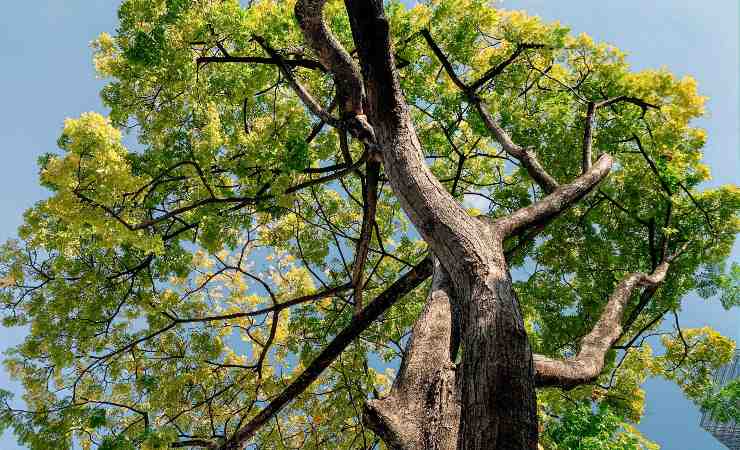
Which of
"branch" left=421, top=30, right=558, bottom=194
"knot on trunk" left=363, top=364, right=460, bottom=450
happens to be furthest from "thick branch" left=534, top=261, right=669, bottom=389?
"branch" left=421, top=30, right=558, bottom=194

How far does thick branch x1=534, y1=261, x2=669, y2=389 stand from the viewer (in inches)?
146

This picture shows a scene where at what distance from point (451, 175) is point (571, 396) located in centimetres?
424

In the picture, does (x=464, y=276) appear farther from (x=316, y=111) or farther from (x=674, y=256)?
(x=674, y=256)

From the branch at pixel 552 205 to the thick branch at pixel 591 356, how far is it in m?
1.06

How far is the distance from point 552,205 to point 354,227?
17.1 ft

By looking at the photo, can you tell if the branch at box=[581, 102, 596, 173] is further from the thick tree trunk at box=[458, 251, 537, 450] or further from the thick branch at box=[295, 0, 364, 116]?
the thick tree trunk at box=[458, 251, 537, 450]

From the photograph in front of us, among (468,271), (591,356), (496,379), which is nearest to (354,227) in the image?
(591,356)

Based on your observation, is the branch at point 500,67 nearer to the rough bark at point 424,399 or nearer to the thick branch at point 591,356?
the thick branch at point 591,356

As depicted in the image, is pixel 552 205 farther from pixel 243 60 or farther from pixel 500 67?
pixel 243 60

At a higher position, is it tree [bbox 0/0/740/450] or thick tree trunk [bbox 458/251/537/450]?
tree [bbox 0/0/740/450]

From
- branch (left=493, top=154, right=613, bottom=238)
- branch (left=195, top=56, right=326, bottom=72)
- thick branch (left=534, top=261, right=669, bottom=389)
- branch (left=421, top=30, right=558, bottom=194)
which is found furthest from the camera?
branch (left=195, top=56, right=326, bottom=72)

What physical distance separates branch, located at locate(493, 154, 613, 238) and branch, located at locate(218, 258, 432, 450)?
1.61m

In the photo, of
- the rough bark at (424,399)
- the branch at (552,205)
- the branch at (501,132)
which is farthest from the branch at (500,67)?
the rough bark at (424,399)

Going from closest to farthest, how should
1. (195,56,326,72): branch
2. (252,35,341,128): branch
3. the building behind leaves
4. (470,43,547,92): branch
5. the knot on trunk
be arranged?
1. the knot on trunk
2. (252,35,341,128): branch
3. (195,56,326,72): branch
4. (470,43,547,92): branch
5. the building behind leaves
